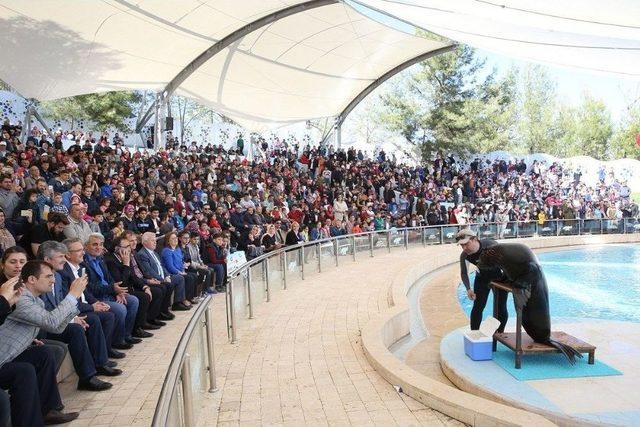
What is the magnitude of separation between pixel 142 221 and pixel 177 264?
2.36 m

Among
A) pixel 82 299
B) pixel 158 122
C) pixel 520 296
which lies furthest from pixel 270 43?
pixel 520 296

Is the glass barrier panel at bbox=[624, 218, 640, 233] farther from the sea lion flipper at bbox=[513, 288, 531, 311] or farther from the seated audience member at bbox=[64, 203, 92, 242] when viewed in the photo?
the seated audience member at bbox=[64, 203, 92, 242]

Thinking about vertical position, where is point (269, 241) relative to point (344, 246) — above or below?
above

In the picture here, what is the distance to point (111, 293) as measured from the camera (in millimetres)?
6348

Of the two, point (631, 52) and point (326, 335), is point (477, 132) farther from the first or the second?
point (326, 335)

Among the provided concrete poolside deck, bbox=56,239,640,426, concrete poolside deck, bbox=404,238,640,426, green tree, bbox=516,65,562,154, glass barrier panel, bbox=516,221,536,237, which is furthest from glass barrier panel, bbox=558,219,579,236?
green tree, bbox=516,65,562,154

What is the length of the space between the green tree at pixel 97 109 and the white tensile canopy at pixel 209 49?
14.6 m

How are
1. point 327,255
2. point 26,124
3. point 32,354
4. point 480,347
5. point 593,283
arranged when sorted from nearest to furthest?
point 32,354 < point 480,347 < point 327,255 < point 593,283 < point 26,124

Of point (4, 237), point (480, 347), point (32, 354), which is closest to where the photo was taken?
point (32, 354)

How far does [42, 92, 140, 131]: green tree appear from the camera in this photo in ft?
123

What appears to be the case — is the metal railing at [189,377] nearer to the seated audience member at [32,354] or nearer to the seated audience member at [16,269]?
the seated audience member at [32,354]

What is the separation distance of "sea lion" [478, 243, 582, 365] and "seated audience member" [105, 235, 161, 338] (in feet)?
15.3

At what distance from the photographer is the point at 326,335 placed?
6.96 metres

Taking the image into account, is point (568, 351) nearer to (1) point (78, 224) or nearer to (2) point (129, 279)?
(2) point (129, 279)
